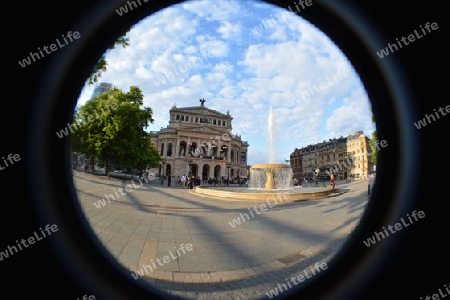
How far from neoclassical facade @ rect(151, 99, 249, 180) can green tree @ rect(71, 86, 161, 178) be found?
26432mm

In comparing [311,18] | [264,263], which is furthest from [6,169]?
[264,263]

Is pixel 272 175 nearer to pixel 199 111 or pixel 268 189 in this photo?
pixel 268 189

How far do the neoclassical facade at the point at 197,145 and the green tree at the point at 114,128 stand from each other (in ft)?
86.7

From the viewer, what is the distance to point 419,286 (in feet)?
3.55

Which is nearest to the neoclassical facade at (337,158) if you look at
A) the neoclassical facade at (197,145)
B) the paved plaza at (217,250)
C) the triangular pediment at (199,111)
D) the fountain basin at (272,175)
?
the neoclassical facade at (197,145)

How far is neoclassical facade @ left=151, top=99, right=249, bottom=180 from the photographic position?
58.8m

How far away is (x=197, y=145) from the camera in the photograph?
211 ft

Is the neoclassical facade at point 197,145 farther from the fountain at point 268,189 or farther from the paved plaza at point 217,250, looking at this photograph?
the paved plaza at point 217,250

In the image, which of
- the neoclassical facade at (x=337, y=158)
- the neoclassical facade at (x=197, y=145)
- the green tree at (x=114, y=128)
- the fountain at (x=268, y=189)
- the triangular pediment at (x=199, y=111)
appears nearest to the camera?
the fountain at (x=268, y=189)

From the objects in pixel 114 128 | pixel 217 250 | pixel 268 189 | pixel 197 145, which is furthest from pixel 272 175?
pixel 197 145

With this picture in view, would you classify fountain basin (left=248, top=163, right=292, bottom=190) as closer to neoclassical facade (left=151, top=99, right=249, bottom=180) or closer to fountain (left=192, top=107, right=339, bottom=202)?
fountain (left=192, top=107, right=339, bottom=202)

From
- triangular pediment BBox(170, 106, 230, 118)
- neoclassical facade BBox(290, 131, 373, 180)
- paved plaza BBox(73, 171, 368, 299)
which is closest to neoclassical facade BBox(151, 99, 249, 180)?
triangular pediment BBox(170, 106, 230, 118)

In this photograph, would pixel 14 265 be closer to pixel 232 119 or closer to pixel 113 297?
pixel 113 297

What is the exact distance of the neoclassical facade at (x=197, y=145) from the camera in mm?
58781
